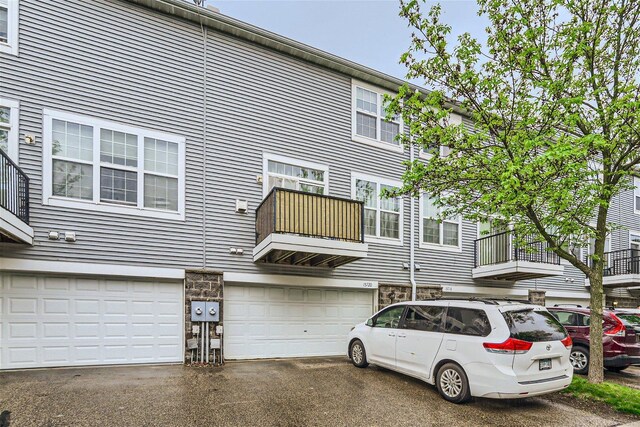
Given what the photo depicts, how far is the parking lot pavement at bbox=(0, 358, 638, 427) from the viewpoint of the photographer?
4969 millimetres

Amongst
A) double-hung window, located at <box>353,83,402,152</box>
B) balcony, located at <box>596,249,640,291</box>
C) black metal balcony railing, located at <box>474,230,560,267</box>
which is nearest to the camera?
double-hung window, located at <box>353,83,402,152</box>

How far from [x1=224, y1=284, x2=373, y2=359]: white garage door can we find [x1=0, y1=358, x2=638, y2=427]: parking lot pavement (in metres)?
1.57

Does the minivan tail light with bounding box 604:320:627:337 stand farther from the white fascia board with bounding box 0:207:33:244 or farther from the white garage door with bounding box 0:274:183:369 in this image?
the white fascia board with bounding box 0:207:33:244

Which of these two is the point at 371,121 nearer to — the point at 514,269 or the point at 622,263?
the point at 514,269

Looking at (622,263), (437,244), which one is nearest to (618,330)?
(437,244)

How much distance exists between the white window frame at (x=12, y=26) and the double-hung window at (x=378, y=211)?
8.02 meters

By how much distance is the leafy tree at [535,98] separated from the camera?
256 inches

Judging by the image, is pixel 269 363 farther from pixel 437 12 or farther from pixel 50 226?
pixel 437 12

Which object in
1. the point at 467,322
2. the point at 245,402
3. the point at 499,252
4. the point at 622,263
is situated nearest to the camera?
the point at 245,402

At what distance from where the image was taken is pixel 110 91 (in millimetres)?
8086

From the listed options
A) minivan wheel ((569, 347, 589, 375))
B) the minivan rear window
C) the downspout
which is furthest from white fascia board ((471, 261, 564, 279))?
the minivan rear window

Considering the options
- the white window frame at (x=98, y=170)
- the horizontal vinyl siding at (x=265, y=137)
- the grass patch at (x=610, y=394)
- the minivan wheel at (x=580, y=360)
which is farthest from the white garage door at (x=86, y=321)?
the minivan wheel at (x=580, y=360)

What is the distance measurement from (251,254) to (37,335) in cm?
439

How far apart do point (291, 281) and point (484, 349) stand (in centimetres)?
504
